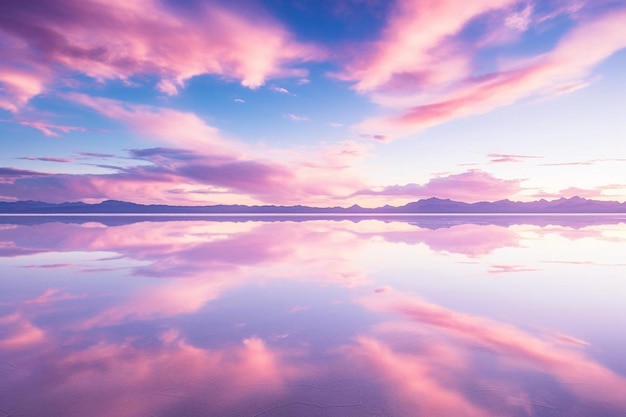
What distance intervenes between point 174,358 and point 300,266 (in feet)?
27.2

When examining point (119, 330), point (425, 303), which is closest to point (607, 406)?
point (425, 303)

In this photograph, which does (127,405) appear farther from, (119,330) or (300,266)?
(300,266)

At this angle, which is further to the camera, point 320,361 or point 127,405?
point 320,361

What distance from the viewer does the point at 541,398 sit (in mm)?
4688

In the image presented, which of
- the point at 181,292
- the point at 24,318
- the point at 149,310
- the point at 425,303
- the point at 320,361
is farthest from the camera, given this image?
the point at 181,292

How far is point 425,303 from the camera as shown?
905 centimetres

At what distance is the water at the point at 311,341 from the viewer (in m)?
4.63

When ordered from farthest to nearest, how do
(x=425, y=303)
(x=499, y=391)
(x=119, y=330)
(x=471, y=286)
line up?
(x=471, y=286) → (x=425, y=303) → (x=119, y=330) → (x=499, y=391)

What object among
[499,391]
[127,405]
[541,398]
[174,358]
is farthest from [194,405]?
[541,398]

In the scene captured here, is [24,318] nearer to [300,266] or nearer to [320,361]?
[320,361]

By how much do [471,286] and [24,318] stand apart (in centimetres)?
1115

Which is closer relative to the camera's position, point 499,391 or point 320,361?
point 499,391

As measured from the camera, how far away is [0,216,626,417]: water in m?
4.63

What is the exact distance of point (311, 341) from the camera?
658 cm
